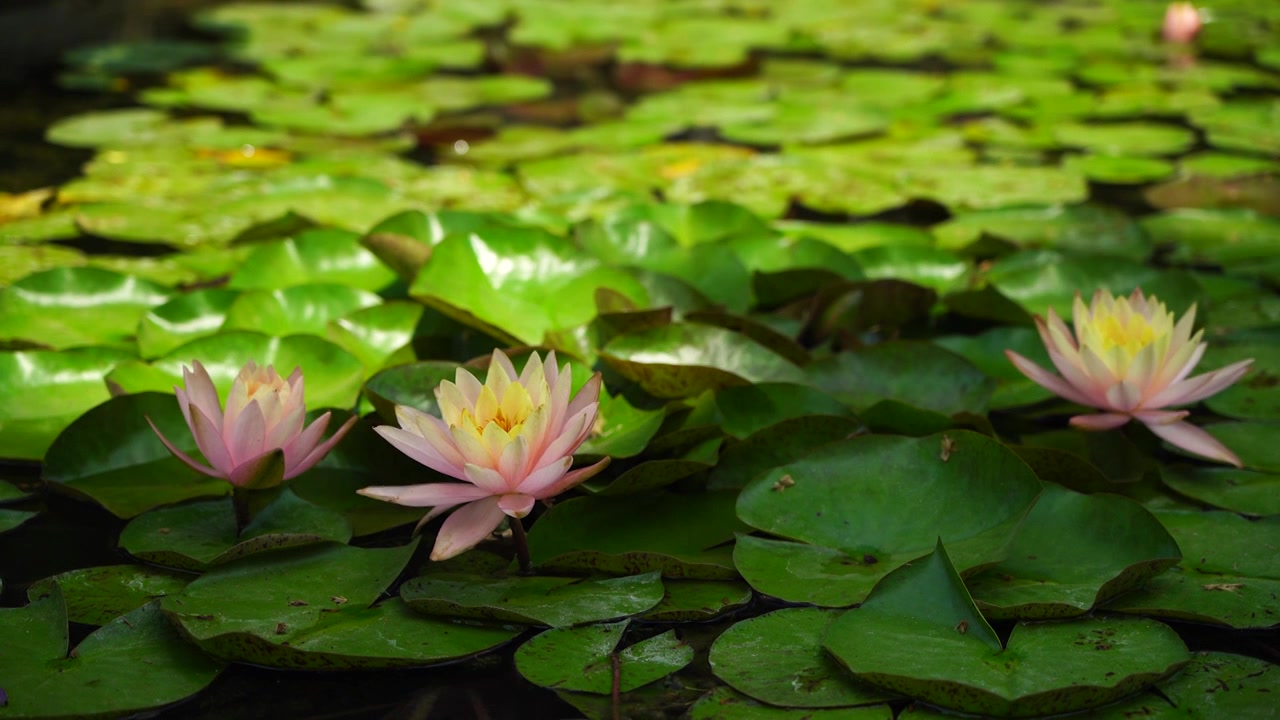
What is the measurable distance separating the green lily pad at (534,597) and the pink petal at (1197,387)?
777 millimetres

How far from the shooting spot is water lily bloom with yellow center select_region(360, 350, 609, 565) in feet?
4.16

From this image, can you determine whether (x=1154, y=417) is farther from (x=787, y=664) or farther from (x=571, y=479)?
(x=571, y=479)

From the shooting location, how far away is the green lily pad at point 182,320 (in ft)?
6.29

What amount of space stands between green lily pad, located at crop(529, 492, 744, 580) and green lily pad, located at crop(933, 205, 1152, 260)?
126 centimetres

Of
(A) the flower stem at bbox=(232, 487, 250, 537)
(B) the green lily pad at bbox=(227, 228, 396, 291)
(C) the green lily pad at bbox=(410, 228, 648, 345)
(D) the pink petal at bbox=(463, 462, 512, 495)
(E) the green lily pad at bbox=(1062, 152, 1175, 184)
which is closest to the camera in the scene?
(D) the pink petal at bbox=(463, 462, 512, 495)

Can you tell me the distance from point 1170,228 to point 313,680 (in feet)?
7.59

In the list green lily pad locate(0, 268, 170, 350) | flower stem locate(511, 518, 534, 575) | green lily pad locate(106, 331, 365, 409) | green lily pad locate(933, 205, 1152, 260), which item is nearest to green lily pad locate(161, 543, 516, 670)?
flower stem locate(511, 518, 534, 575)

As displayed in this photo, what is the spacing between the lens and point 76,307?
2080 mm

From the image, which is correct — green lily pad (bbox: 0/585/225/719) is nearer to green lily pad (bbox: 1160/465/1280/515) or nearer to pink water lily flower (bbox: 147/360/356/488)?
pink water lily flower (bbox: 147/360/356/488)

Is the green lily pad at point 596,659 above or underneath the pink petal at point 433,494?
underneath

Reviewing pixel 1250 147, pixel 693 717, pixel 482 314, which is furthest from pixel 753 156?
pixel 693 717

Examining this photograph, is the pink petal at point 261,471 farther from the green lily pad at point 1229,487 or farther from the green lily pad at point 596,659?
the green lily pad at point 1229,487

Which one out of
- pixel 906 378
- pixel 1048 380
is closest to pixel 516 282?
pixel 906 378

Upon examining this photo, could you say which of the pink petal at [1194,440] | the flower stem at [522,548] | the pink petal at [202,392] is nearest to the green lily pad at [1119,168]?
the pink petal at [1194,440]
